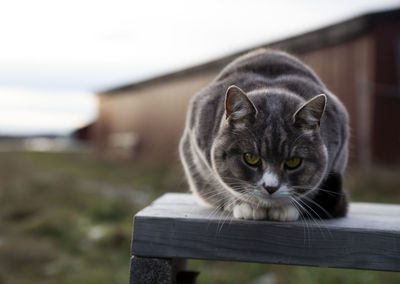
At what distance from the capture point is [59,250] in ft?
16.3

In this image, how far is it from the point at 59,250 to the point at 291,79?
11.6ft

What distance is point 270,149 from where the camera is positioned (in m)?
1.81

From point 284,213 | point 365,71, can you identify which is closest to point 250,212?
point 284,213

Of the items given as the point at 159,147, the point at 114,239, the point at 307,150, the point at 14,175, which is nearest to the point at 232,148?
the point at 307,150

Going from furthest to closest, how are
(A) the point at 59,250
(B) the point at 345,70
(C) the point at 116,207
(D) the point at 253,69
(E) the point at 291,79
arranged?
(B) the point at 345,70, (C) the point at 116,207, (A) the point at 59,250, (D) the point at 253,69, (E) the point at 291,79

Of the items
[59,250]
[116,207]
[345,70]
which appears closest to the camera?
[59,250]

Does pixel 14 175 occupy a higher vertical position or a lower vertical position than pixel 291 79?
lower

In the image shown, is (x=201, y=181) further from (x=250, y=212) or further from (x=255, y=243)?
(x=255, y=243)

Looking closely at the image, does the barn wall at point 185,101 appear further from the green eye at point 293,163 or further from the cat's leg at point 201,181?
the green eye at point 293,163

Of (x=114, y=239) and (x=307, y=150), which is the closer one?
(x=307, y=150)

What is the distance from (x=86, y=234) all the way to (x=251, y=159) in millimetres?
3968

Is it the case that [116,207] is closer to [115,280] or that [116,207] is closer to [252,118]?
[115,280]

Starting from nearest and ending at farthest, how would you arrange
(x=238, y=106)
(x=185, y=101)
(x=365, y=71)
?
1. (x=238, y=106)
2. (x=365, y=71)
3. (x=185, y=101)

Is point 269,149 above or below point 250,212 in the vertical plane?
above
